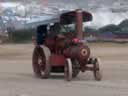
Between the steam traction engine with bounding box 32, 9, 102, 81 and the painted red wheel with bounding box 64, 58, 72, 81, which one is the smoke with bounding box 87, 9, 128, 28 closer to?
the steam traction engine with bounding box 32, 9, 102, 81

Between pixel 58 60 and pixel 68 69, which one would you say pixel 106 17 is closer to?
pixel 58 60

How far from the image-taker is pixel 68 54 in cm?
1827

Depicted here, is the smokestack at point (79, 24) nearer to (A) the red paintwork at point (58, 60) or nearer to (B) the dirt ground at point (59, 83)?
(A) the red paintwork at point (58, 60)

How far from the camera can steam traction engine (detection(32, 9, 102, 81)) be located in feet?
58.7

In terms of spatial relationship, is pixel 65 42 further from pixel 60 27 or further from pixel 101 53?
pixel 101 53

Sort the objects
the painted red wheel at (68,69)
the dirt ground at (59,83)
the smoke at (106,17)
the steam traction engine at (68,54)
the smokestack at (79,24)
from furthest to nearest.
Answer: the smoke at (106,17)
the smokestack at (79,24)
the steam traction engine at (68,54)
the painted red wheel at (68,69)
the dirt ground at (59,83)

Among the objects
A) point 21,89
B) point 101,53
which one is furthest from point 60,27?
point 101,53

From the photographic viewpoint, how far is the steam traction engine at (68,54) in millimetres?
17891

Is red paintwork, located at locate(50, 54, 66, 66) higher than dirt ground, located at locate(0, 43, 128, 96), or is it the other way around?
red paintwork, located at locate(50, 54, 66, 66)

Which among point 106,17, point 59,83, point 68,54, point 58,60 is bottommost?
point 106,17

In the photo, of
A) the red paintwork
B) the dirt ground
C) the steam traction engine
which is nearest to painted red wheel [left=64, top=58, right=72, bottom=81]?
the steam traction engine

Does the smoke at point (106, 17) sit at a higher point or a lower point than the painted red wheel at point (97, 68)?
lower

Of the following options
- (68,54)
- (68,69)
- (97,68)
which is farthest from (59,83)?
(97,68)

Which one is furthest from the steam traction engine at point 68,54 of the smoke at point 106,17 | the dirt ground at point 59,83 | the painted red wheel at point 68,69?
the smoke at point 106,17
